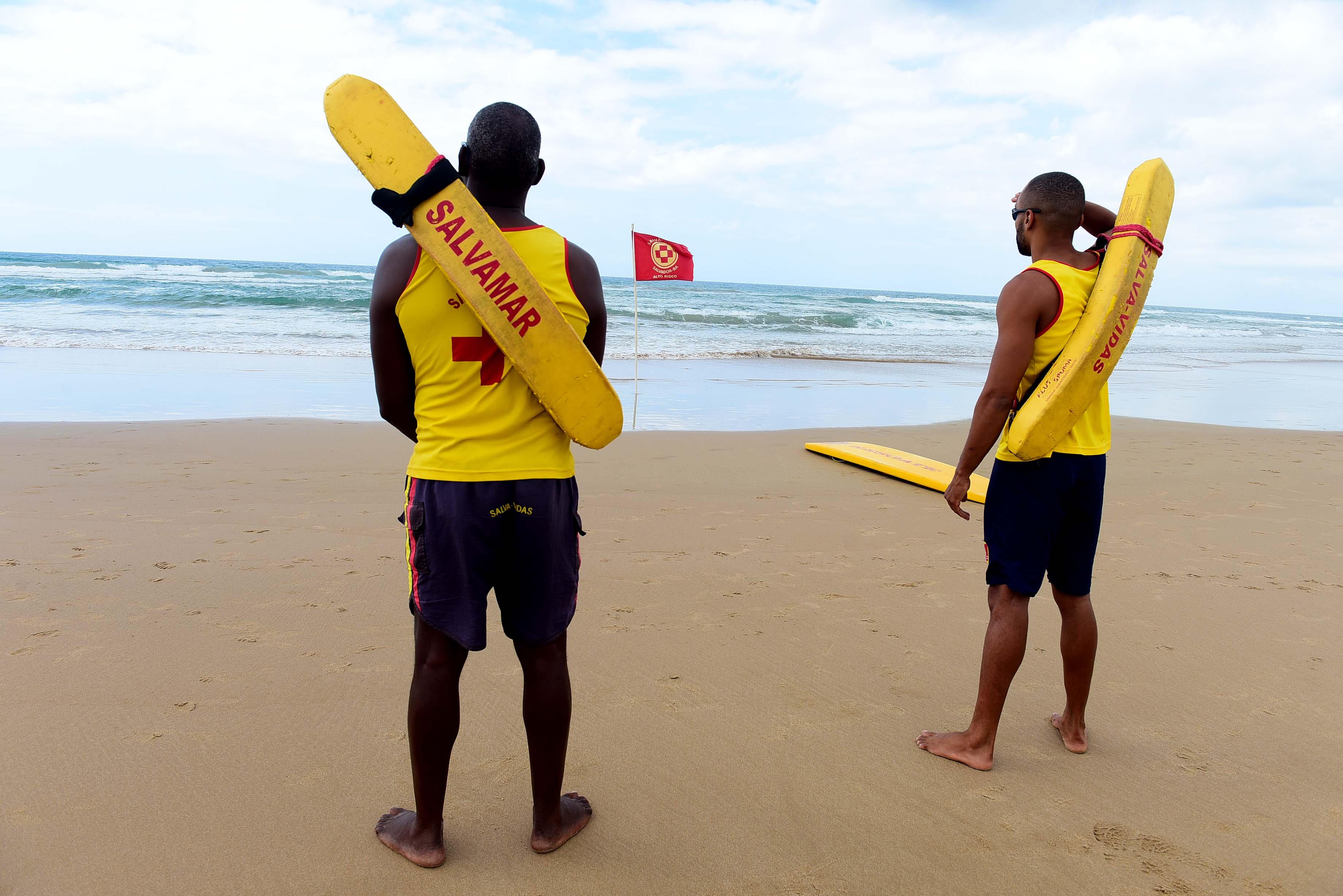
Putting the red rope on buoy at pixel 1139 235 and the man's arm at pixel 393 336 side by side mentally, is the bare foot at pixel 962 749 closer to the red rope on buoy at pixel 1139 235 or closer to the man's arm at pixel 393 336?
the red rope on buoy at pixel 1139 235

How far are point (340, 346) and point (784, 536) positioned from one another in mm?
14864

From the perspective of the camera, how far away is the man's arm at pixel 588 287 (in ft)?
6.70

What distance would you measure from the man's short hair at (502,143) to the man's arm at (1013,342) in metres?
1.46

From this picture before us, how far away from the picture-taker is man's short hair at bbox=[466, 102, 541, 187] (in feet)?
6.56

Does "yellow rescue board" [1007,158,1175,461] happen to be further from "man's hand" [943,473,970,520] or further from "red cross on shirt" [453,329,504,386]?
"red cross on shirt" [453,329,504,386]

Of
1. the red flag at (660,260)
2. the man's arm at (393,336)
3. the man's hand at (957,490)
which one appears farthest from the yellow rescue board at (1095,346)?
the red flag at (660,260)

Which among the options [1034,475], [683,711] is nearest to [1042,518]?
[1034,475]

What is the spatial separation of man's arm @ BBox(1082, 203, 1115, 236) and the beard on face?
0.91ft

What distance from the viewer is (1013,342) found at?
8.52ft

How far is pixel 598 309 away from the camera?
2143 mm

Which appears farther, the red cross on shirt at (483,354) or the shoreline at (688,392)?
the shoreline at (688,392)

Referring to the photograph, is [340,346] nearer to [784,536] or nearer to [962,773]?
[784,536]

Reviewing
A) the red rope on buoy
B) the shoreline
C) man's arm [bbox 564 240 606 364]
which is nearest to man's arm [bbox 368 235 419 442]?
man's arm [bbox 564 240 606 364]

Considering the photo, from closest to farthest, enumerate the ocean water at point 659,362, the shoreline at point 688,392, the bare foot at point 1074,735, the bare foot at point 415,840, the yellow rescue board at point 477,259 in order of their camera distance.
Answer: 1. the yellow rescue board at point 477,259
2. the bare foot at point 415,840
3. the bare foot at point 1074,735
4. the shoreline at point 688,392
5. the ocean water at point 659,362
